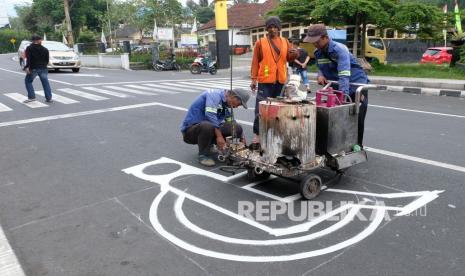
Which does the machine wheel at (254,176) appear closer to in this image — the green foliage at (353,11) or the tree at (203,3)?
the green foliage at (353,11)

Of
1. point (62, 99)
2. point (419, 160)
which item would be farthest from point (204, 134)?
point (62, 99)

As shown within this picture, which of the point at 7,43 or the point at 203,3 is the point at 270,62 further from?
the point at 203,3

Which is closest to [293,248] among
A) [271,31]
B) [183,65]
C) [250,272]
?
[250,272]

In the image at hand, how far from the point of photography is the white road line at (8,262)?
2.99 meters

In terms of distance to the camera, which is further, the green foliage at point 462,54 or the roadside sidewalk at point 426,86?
the green foliage at point 462,54

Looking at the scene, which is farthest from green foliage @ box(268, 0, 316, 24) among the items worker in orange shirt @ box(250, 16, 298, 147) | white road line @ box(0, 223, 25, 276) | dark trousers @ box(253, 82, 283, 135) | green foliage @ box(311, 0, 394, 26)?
white road line @ box(0, 223, 25, 276)

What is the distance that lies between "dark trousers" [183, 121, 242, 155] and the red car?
19.4 meters

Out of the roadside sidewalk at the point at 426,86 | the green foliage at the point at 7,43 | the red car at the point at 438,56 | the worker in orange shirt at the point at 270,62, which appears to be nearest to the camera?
the worker in orange shirt at the point at 270,62

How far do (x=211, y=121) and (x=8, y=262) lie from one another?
2.76 meters

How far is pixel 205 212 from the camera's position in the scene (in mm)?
3943

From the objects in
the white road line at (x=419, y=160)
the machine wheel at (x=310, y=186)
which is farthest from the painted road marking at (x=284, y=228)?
the white road line at (x=419, y=160)

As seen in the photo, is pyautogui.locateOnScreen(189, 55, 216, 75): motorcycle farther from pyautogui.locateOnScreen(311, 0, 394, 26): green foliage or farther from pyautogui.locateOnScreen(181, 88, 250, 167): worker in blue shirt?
pyautogui.locateOnScreen(181, 88, 250, 167): worker in blue shirt

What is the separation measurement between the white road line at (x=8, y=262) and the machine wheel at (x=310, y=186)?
100 inches

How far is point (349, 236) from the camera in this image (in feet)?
11.2
